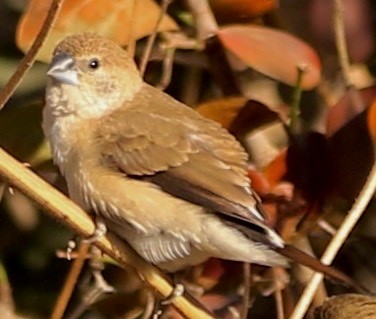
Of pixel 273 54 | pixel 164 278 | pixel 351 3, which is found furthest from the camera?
pixel 351 3

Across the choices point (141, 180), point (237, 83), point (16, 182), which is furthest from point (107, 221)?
point (237, 83)

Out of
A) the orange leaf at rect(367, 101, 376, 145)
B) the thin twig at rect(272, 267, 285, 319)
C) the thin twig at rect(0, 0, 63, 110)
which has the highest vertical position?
the thin twig at rect(0, 0, 63, 110)

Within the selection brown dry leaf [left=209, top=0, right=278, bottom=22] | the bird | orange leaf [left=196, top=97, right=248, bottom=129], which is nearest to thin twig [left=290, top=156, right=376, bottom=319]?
the bird

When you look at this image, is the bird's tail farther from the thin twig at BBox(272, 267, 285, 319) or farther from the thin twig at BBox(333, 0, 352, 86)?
the thin twig at BBox(333, 0, 352, 86)

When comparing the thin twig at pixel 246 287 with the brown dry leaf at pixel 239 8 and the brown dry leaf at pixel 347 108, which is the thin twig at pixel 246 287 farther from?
the brown dry leaf at pixel 239 8

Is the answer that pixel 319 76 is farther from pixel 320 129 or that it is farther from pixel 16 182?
pixel 16 182

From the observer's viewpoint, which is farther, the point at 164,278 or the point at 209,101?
the point at 209,101
